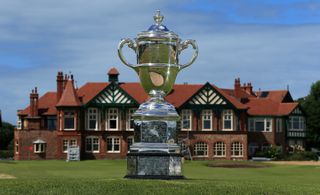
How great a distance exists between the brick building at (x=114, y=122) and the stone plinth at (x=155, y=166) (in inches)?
1703

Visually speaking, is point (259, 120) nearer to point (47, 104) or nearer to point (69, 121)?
point (69, 121)

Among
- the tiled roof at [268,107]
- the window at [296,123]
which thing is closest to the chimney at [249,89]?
the tiled roof at [268,107]

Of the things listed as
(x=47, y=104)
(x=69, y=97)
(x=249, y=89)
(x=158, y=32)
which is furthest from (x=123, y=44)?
(x=249, y=89)

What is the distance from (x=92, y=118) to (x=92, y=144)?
213 centimetres

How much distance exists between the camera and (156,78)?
49.7 feet

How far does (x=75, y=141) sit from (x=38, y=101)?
679 centimetres

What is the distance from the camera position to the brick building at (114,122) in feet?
192

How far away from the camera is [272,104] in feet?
214

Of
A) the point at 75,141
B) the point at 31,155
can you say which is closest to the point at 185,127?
the point at 75,141

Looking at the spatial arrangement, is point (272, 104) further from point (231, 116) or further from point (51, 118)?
point (51, 118)

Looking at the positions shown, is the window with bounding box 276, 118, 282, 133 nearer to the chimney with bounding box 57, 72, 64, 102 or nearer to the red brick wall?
the chimney with bounding box 57, 72, 64, 102

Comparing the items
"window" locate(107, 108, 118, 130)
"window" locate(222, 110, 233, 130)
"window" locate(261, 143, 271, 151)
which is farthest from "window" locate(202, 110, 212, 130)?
"window" locate(107, 108, 118, 130)

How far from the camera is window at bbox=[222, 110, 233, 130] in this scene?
59781 millimetres

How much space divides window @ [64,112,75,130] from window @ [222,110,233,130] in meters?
12.4
